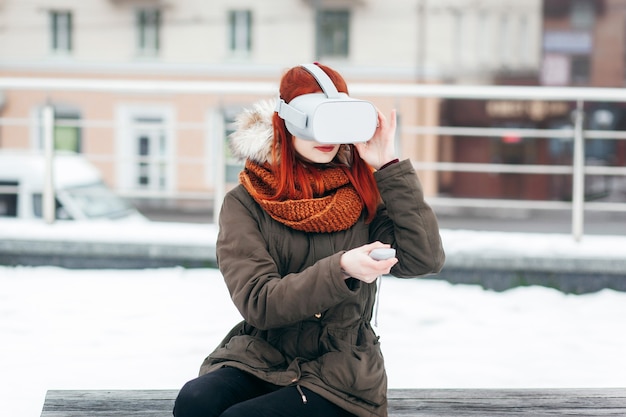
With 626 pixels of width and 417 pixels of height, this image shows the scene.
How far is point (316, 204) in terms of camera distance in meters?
1.74

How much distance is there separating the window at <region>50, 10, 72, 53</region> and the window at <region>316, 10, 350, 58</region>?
4354 mm

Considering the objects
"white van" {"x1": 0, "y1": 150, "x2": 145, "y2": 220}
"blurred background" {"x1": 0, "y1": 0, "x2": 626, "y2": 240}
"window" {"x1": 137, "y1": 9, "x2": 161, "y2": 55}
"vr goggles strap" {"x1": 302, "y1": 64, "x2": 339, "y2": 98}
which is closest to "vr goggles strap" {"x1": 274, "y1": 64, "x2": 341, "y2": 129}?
"vr goggles strap" {"x1": 302, "y1": 64, "x2": 339, "y2": 98}

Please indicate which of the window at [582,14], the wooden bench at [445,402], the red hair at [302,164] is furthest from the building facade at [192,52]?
the red hair at [302,164]

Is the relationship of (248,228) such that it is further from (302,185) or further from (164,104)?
(164,104)

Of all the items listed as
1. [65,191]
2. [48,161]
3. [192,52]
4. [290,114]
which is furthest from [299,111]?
[192,52]

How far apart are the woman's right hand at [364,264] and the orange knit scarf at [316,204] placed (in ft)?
0.55

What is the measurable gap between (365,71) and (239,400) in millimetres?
13324

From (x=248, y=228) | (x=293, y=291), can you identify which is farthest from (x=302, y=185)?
(x=293, y=291)

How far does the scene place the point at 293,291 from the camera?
162 centimetres

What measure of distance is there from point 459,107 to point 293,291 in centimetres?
1135

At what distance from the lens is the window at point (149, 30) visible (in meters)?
15.5

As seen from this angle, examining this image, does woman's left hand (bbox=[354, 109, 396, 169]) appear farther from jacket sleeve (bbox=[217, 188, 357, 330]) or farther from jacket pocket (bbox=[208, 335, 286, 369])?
jacket pocket (bbox=[208, 335, 286, 369])

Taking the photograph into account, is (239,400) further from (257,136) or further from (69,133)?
(69,133)

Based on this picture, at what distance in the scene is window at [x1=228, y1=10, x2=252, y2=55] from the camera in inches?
594
